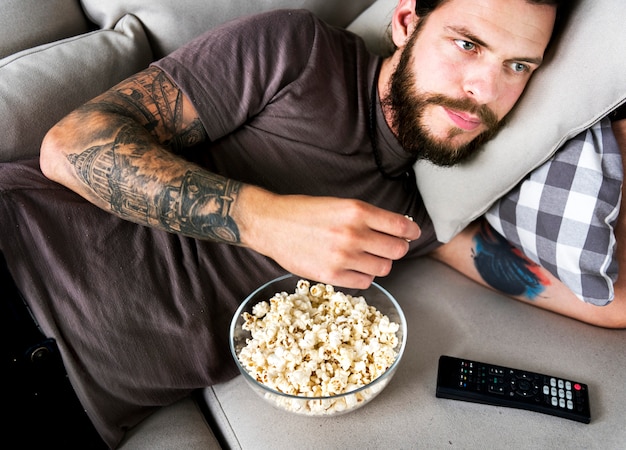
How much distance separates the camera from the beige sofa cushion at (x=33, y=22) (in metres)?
1.17

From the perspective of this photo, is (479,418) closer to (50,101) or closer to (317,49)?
(317,49)

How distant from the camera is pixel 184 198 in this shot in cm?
99

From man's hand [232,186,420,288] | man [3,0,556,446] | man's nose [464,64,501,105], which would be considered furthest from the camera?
man's nose [464,64,501,105]

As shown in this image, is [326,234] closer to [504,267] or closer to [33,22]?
[504,267]

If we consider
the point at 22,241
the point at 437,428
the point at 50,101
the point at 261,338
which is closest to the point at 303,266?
the point at 261,338

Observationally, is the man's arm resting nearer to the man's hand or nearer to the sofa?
the sofa

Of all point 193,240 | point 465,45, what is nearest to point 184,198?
point 193,240

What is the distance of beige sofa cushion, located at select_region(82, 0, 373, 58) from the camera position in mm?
1292

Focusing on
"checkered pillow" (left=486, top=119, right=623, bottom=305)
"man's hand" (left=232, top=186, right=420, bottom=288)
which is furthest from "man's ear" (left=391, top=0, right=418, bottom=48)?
"man's hand" (left=232, top=186, right=420, bottom=288)

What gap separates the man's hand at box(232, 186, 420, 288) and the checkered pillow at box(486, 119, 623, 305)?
418 millimetres

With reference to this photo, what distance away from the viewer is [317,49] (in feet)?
4.00

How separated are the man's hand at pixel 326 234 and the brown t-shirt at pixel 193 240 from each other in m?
0.21

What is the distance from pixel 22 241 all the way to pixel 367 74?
823mm

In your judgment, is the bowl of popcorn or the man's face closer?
the bowl of popcorn
